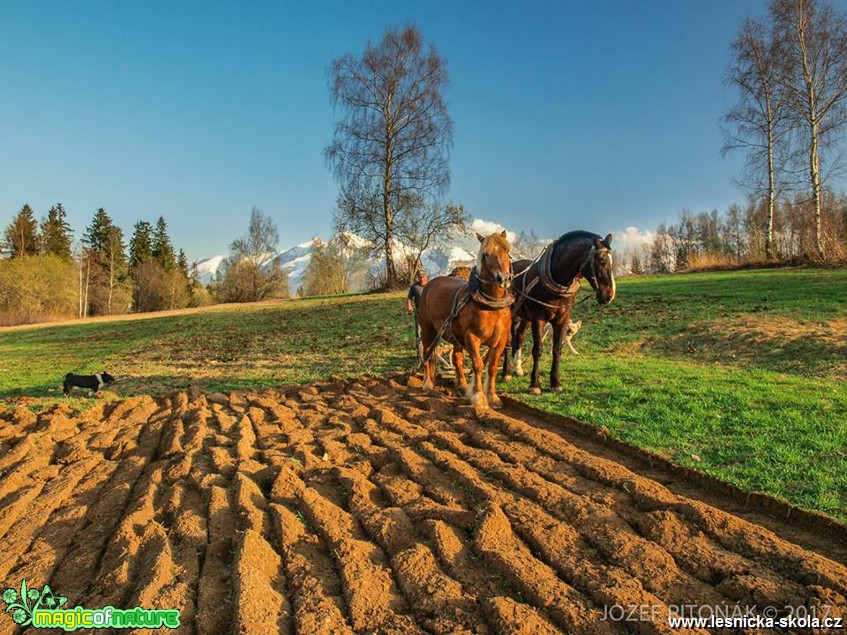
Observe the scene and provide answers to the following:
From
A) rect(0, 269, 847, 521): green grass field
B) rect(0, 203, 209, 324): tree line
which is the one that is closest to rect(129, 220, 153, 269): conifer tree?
rect(0, 203, 209, 324): tree line

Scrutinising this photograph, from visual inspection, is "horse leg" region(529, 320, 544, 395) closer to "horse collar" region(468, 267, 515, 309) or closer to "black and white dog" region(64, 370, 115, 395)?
"horse collar" region(468, 267, 515, 309)

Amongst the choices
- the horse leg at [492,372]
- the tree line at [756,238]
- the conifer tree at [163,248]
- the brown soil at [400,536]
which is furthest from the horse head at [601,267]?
the conifer tree at [163,248]

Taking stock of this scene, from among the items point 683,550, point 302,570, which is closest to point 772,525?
point 683,550

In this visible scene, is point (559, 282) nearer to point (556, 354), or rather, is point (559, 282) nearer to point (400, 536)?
point (556, 354)

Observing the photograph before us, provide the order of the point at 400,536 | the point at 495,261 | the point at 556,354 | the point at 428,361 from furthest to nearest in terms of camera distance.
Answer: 1. the point at 428,361
2. the point at 556,354
3. the point at 495,261
4. the point at 400,536

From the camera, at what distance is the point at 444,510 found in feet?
11.1

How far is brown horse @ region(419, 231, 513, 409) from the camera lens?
5.75m

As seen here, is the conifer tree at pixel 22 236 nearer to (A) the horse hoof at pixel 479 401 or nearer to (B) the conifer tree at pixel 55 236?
(B) the conifer tree at pixel 55 236

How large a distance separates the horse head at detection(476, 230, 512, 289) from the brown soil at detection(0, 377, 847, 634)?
1579 mm

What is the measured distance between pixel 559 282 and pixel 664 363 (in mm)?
3417

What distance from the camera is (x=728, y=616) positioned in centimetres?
236

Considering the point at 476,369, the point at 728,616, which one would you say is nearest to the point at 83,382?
the point at 476,369

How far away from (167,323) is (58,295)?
991 inches

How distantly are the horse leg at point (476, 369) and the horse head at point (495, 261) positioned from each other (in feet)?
2.56
